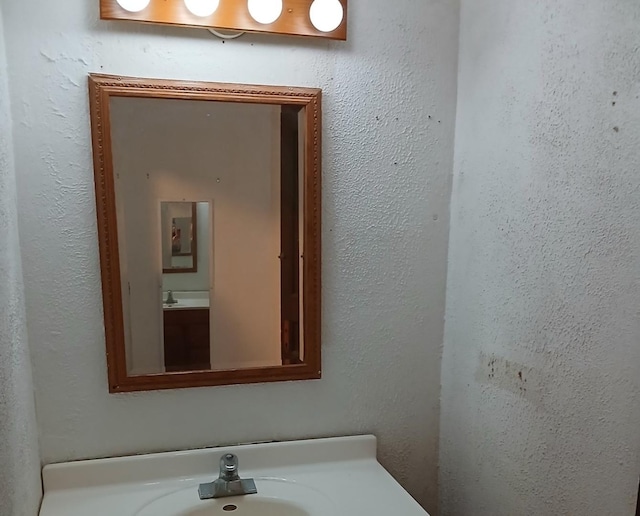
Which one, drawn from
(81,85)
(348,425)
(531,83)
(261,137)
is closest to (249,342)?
(348,425)

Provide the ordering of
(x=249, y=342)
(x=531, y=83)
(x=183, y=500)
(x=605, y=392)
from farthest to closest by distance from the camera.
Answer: (x=249, y=342)
(x=183, y=500)
(x=531, y=83)
(x=605, y=392)

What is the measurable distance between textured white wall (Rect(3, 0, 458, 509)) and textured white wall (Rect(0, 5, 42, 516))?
0.15ft

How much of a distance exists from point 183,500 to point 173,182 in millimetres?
675

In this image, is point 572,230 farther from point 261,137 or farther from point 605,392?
point 261,137

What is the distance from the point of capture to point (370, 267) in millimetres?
1299

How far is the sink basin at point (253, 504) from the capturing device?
43.8 inches

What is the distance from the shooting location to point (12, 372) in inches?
36.9

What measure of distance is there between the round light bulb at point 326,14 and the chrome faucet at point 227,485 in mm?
960

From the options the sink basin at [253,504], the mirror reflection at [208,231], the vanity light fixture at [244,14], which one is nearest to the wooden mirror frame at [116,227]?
the mirror reflection at [208,231]

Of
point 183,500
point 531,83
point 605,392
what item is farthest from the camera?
point 183,500

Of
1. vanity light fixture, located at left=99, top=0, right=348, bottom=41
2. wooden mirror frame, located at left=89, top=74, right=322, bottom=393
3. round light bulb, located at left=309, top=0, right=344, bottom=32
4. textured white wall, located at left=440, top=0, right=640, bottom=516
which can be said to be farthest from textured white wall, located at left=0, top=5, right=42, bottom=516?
textured white wall, located at left=440, top=0, right=640, bottom=516

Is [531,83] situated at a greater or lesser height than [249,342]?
greater

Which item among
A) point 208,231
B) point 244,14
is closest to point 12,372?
point 208,231

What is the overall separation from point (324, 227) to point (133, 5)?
602 millimetres
